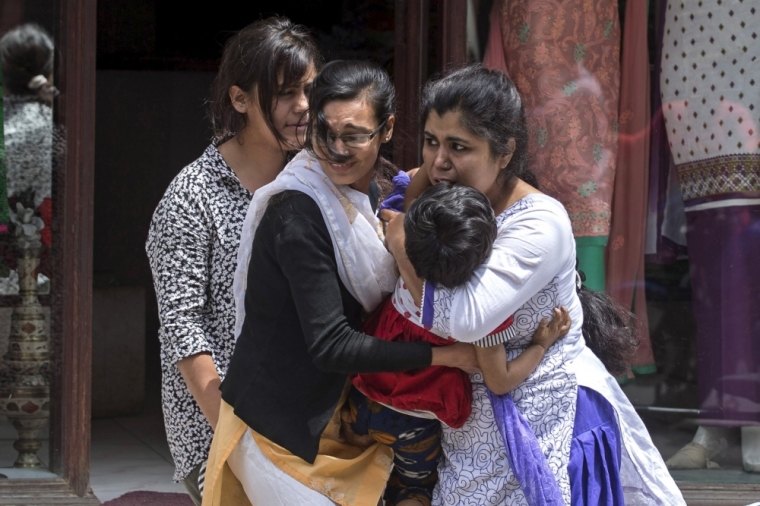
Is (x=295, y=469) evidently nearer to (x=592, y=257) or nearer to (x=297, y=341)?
(x=297, y=341)

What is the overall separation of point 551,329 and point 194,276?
2.67 ft

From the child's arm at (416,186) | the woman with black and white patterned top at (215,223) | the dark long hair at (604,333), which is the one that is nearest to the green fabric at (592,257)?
the dark long hair at (604,333)

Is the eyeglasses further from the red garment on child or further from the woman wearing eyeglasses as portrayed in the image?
the red garment on child

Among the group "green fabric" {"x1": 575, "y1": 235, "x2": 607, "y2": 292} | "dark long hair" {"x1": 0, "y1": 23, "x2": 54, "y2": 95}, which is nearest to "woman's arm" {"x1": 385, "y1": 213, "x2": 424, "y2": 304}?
"green fabric" {"x1": 575, "y1": 235, "x2": 607, "y2": 292}

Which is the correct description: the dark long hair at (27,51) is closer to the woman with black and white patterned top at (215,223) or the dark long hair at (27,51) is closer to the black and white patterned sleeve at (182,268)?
the woman with black and white patterned top at (215,223)

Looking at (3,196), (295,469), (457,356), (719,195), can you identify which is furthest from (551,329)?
(3,196)

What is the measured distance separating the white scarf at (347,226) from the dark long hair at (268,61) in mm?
293

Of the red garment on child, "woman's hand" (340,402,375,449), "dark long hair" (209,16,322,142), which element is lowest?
"woman's hand" (340,402,375,449)

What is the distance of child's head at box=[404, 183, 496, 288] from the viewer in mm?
1882

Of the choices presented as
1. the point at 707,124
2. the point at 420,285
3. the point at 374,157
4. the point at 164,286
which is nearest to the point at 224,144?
the point at 164,286

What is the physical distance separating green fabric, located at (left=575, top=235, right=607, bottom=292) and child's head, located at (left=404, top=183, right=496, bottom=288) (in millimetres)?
1959

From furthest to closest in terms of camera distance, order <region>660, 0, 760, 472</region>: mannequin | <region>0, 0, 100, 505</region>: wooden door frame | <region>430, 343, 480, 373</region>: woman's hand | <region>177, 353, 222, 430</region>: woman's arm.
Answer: <region>660, 0, 760, 472</region>: mannequin → <region>0, 0, 100, 505</region>: wooden door frame → <region>177, 353, 222, 430</region>: woman's arm → <region>430, 343, 480, 373</region>: woman's hand

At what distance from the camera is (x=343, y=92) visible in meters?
2.02

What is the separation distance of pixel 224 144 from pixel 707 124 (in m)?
2.05
